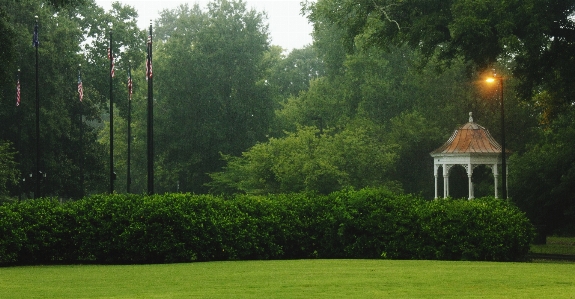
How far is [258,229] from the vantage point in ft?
80.8

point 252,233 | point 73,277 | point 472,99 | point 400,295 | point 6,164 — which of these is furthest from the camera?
point 472,99

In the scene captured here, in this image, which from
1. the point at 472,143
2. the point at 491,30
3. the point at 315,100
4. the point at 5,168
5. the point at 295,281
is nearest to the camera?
the point at 295,281

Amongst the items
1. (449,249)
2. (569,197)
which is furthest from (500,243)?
(569,197)

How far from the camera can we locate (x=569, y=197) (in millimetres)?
41156

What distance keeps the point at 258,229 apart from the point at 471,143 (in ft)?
69.6

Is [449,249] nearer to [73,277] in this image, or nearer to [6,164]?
[73,277]

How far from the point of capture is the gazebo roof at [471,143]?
141ft

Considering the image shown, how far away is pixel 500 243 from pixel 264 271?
788cm

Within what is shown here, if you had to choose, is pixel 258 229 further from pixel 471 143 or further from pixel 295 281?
pixel 471 143

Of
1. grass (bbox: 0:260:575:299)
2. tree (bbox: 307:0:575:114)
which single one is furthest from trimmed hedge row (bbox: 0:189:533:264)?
tree (bbox: 307:0:575:114)

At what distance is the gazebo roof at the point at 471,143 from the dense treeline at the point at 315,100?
2320 mm

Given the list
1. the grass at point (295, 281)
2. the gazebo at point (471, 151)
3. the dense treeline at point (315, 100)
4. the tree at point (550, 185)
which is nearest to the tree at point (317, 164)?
the dense treeline at point (315, 100)

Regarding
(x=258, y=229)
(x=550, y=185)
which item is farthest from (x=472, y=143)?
(x=258, y=229)

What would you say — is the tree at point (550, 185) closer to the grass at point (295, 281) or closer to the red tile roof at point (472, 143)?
the red tile roof at point (472, 143)
